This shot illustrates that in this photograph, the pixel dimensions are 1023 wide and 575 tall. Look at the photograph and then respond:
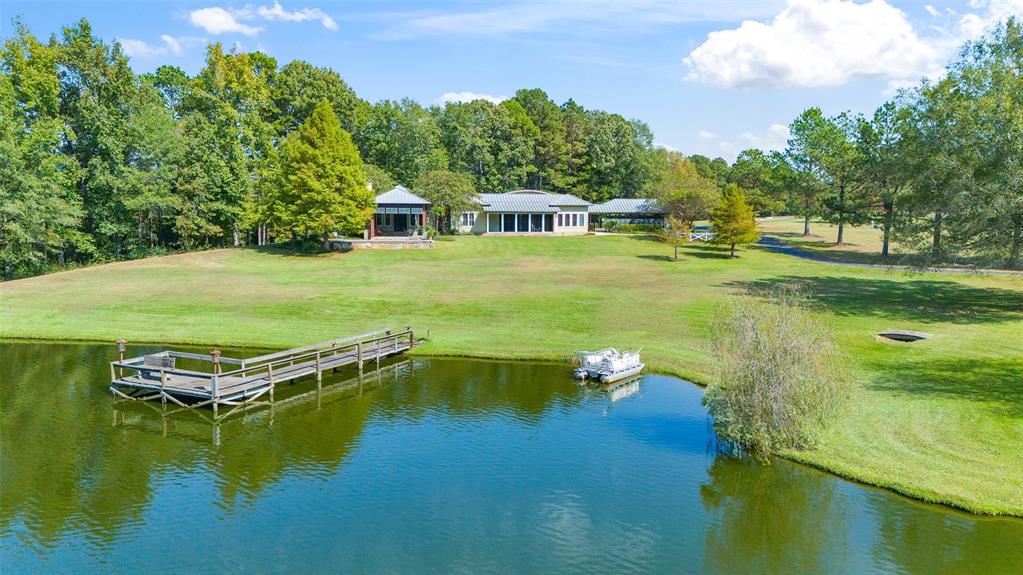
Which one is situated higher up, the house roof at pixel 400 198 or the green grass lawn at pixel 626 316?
the house roof at pixel 400 198

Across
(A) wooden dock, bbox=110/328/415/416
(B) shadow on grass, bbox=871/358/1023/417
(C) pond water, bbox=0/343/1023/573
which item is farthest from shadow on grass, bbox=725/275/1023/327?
(A) wooden dock, bbox=110/328/415/416

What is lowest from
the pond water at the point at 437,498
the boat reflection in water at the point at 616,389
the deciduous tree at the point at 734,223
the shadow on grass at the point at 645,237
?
the pond water at the point at 437,498

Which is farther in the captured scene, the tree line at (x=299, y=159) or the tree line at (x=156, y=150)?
the tree line at (x=156, y=150)

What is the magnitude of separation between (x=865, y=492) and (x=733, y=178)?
102 meters

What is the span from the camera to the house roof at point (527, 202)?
7338cm

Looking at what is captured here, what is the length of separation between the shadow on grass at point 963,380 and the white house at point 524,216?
5214 centimetres

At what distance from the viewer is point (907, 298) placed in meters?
37.3

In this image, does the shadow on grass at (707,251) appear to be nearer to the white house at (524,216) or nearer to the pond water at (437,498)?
the white house at (524,216)

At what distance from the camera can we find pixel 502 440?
1822 cm

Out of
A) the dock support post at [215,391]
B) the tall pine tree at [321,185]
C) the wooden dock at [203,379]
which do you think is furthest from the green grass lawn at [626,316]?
the dock support post at [215,391]

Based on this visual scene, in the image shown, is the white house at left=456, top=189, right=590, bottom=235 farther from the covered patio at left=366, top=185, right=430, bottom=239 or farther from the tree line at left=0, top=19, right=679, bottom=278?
the covered patio at left=366, top=185, right=430, bottom=239

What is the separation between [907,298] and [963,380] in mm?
17363

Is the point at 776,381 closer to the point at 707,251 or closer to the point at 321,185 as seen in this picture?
the point at 321,185

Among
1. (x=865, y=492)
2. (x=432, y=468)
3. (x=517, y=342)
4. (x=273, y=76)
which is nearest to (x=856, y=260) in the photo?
(x=517, y=342)
